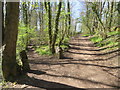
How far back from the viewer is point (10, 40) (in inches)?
170

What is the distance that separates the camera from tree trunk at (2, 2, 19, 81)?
412cm

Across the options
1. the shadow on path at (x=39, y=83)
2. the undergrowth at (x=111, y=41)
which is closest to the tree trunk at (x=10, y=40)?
the shadow on path at (x=39, y=83)

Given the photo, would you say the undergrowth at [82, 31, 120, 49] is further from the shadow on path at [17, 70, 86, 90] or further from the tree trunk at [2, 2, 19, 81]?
the tree trunk at [2, 2, 19, 81]

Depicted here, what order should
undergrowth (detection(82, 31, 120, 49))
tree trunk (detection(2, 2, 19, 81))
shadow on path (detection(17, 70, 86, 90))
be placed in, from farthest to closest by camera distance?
undergrowth (detection(82, 31, 120, 49)) → tree trunk (detection(2, 2, 19, 81)) → shadow on path (detection(17, 70, 86, 90))

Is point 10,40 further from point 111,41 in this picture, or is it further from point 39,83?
point 111,41

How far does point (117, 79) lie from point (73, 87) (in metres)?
2.02

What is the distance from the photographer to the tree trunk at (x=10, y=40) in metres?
4.12

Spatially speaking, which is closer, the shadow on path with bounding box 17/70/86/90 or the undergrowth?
the shadow on path with bounding box 17/70/86/90

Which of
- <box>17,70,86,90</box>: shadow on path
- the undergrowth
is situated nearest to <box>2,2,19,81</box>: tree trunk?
<box>17,70,86,90</box>: shadow on path

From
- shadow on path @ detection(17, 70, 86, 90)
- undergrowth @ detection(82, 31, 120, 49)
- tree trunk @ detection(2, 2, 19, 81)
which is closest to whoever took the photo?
shadow on path @ detection(17, 70, 86, 90)

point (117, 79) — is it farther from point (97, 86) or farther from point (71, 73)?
point (71, 73)

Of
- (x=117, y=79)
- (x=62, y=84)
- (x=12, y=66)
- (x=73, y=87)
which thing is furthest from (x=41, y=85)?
(x=117, y=79)

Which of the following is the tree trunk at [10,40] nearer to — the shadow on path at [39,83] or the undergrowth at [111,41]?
the shadow on path at [39,83]

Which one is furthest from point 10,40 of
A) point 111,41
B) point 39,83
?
point 111,41
